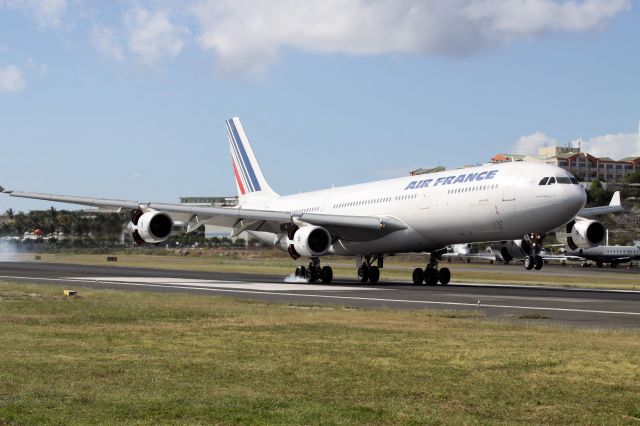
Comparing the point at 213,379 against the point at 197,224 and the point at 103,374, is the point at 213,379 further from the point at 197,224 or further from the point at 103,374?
the point at 197,224

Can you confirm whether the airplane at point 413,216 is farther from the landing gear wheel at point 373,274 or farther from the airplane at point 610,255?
the airplane at point 610,255

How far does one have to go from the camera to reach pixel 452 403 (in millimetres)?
11180

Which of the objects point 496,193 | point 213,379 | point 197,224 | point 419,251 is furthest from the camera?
point 197,224

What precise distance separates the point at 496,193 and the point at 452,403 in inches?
1124

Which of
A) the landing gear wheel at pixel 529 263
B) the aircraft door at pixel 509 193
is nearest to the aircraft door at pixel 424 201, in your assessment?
the aircraft door at pixel 509 193

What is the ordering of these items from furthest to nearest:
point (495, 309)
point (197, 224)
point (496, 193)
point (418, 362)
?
point (197, 224), point (496, 193), point (495, 309), point (418, 362)

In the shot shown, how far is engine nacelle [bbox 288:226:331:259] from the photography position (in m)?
43.7

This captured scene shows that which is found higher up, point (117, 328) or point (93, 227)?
point (93, 227)

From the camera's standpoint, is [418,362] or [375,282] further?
[375,282]

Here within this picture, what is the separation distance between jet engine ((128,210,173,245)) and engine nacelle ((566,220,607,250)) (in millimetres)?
19483

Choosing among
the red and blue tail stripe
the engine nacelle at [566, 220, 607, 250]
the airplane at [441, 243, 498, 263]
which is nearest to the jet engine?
the red and blue tail stripe

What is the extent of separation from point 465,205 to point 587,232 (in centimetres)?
591

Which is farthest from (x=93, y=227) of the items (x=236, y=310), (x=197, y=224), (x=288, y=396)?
(x=288, y=396)

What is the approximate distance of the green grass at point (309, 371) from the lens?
10.5 metres
